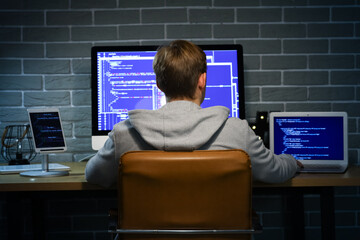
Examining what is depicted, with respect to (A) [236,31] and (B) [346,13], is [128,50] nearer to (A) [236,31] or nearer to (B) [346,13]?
(A) [236,31]

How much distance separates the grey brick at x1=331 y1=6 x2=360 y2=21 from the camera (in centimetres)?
239

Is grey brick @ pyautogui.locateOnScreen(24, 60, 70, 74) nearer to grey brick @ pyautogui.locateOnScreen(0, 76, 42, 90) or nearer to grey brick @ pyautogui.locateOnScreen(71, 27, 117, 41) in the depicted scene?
grey brick @ pyautogui.locateOnScreen(0, 76, 42, 90)

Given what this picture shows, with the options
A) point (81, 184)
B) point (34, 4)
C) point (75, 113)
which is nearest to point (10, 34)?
point (34, 4)

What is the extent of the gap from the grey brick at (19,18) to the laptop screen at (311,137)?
153 cm

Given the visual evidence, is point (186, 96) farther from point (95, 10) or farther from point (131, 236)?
point (95, 10)

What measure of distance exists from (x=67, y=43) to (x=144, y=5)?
50 cm

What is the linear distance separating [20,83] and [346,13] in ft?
6.44

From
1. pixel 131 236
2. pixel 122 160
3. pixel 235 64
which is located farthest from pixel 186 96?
pixel 235 64

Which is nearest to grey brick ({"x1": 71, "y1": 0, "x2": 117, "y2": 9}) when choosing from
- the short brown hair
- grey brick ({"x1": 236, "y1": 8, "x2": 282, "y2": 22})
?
grey brick ({"x1": 236, "y1": 8, "x2": 282, "y2": 22})

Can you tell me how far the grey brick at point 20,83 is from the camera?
237 cm

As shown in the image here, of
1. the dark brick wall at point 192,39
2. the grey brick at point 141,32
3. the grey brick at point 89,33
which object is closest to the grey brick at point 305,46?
the dark brick wall at point 192,39

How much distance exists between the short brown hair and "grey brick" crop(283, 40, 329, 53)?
1.19 meters

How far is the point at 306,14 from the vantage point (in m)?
2.39

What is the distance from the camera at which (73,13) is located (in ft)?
7.80
